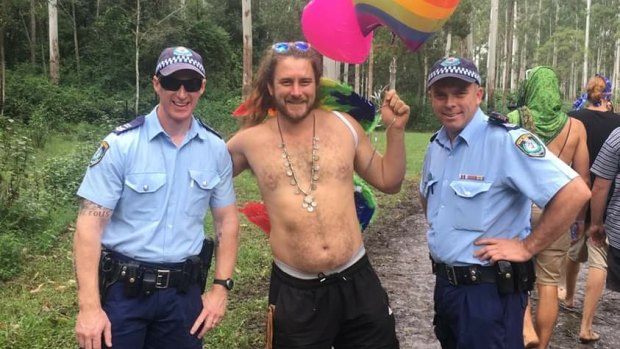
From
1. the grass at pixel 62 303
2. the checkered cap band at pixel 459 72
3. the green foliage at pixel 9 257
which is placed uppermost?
the checkered cap band at pixel 459 72

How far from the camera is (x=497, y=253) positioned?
2713 millimetres

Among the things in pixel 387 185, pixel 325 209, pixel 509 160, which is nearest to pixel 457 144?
pixel 509 160

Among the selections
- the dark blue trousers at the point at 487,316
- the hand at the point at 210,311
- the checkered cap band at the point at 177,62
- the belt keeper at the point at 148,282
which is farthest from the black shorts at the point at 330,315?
the checkered cap band at the point at 177,62

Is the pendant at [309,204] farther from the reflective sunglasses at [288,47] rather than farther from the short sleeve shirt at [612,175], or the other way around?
the short sleeve shirt at [612,175]

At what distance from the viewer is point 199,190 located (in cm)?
280

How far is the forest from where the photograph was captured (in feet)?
23.2

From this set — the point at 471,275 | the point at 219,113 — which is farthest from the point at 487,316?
the point at 219,113

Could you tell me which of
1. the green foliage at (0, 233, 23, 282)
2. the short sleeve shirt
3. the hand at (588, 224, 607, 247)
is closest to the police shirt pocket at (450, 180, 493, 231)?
the short sleeve shirt

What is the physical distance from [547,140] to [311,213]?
2320 millimetres

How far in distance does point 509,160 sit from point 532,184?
15 centimetres

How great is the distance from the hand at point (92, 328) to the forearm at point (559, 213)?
199 centimetres

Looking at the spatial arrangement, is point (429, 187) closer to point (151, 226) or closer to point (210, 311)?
point (210, 311)

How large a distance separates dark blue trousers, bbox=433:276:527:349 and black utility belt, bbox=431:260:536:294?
29mm

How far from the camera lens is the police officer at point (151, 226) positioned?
262 cm
